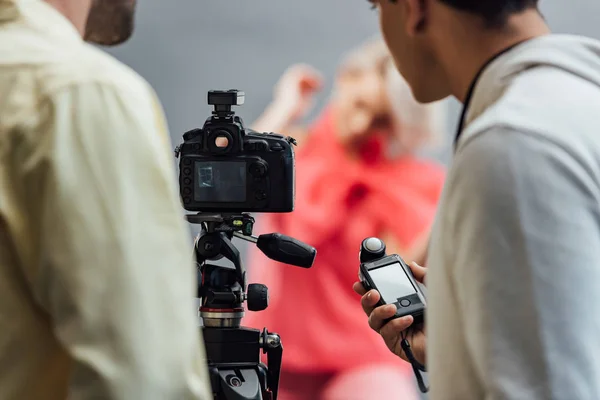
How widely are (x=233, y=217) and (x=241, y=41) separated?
249 cm

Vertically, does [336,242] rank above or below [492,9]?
below

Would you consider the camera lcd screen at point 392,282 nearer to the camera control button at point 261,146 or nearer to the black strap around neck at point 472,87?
the camera control button at point 261,146

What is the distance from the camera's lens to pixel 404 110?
12.5 ft

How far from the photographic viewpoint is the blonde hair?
380 cm

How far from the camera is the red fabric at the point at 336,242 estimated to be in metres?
3.64

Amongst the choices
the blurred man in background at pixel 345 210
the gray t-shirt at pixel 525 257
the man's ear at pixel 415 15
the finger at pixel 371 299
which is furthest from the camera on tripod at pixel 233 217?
the blurred man in background at pixel 345 210

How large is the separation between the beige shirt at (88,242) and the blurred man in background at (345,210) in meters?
2.70

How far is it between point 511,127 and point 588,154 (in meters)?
0.06

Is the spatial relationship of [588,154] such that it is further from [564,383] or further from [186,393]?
[186,393]

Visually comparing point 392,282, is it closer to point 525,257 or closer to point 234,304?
point 234,304

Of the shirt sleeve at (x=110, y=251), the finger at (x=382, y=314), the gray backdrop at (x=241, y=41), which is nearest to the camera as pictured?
the shirt sleeve at (x=110, y=251)

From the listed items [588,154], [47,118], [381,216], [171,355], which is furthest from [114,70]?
[381,216]

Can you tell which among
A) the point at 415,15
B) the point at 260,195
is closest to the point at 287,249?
the point at 260,195

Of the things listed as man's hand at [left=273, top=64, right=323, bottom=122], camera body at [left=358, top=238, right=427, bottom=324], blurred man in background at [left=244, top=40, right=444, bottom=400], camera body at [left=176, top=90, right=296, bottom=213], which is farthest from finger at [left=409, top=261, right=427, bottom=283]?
man's hand at [left=273, top=64, right=323, bottom=122]
